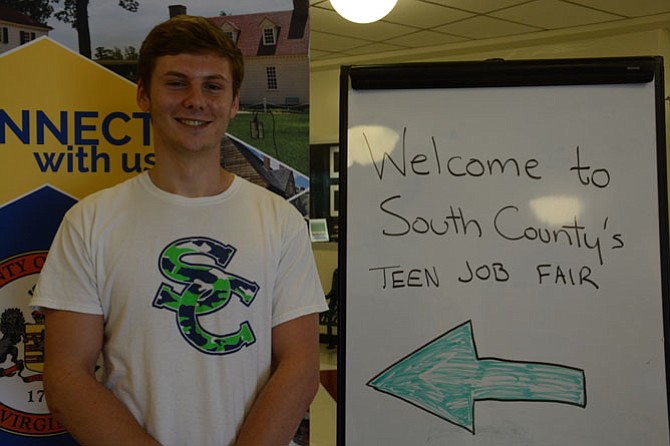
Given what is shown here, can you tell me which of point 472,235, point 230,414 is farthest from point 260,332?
point 472,235

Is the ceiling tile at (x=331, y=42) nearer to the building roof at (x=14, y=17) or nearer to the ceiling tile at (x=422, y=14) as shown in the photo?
the ceiling tile at (x=422, y=14)

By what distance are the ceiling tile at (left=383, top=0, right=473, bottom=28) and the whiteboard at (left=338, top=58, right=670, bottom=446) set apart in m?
2.85

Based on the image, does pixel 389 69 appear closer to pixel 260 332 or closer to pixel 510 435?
pixel 260 332

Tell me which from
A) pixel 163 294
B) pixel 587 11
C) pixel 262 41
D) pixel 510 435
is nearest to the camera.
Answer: pixel 163 294

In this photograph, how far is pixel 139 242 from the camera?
1.21m

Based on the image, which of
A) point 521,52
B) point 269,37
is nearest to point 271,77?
point 269,37

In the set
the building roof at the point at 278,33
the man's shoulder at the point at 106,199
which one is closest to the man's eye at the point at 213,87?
the man's shoulder at the point at 106,199

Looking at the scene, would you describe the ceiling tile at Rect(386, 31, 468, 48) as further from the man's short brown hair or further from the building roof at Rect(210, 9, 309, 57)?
the man's short brown hair

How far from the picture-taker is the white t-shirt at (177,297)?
1.18 m

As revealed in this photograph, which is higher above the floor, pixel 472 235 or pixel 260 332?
pixel 472 235

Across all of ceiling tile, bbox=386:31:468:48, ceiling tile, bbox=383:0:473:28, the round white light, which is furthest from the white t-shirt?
ceiling tile, bbox=386:31:468:48

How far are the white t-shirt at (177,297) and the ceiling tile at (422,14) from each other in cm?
326

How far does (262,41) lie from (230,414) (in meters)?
0.86

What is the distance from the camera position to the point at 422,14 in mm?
4449
